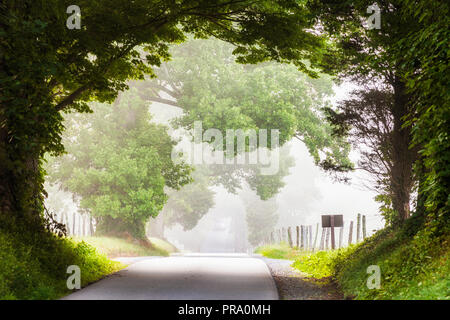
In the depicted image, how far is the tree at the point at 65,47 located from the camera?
9000 millimetres

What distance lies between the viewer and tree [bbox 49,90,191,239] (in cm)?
2425

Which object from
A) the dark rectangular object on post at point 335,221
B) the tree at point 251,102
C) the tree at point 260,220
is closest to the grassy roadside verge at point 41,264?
the dark rectangular object on post at point 335,221

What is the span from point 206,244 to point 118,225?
8729cm

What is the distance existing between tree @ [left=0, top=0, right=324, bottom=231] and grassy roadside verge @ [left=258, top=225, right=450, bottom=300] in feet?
18.3

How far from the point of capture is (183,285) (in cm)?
1041

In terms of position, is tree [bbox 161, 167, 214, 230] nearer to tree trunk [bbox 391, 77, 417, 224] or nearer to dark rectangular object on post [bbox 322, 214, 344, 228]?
dark rectangular object on post [bbox 322, 214, 344, 228]

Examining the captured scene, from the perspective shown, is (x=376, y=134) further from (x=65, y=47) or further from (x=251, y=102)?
(x=251, y=102)

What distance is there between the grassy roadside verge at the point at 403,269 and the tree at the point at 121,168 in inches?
547

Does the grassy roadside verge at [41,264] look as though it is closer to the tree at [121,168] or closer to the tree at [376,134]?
the tree at [376,134]

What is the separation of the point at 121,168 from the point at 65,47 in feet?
44.0

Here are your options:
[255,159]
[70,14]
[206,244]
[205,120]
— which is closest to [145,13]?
[70,14]

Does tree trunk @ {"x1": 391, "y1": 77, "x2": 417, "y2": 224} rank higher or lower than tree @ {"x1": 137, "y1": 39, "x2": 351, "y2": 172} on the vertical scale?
lower

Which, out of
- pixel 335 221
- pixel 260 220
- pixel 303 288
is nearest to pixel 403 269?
pixel 303 288

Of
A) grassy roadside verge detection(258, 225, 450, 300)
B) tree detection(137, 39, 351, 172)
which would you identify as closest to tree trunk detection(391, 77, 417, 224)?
grassy roadside verge detection(258, 225, 450, 300)
